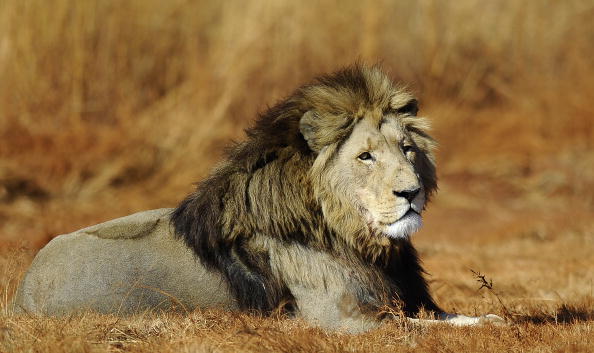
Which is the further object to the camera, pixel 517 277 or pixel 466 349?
pixel 517 277

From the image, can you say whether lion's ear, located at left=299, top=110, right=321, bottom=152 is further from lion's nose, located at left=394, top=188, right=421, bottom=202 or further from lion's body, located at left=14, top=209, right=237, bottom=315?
lion's body, located at left=14, top=209, right=237, bottom=315

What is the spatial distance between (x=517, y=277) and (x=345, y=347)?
3.95m

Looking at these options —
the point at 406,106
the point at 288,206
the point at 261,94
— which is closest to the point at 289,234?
the point at 288,206

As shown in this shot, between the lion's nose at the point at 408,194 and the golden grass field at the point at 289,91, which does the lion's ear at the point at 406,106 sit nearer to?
the lion's nose at the point at 408,194

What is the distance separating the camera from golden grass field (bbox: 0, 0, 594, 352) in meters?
10.9

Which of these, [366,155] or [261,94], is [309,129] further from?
[261,94]

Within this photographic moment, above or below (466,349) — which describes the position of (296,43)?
above

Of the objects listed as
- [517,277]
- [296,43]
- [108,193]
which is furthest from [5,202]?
→ [517,277]

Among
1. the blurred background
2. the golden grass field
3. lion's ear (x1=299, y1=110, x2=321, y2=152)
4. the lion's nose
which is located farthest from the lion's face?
the blurred background

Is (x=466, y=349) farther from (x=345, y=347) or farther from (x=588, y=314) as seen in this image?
(x=588, y=314)

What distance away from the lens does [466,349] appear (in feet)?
15.1

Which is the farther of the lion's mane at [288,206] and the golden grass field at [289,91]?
the golden grass field at [289,91]

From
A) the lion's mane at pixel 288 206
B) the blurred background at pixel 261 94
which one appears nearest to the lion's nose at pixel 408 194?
the lion's mane at pixel 288 206

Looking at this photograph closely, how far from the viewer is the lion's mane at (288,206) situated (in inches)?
204
